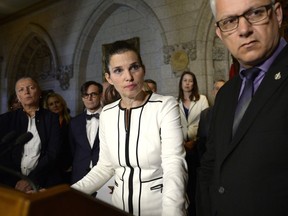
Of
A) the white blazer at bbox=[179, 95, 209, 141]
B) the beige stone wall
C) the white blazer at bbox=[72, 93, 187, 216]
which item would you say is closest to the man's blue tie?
the white blazer at bbox=[72, 93, 187, 216]

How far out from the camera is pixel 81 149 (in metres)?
2.95

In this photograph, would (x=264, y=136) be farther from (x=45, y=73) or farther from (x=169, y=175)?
(x=45, y=73)

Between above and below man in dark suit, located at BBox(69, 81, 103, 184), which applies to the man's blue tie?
above

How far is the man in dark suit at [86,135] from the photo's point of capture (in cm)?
286

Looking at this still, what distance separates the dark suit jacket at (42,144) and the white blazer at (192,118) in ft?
5.10

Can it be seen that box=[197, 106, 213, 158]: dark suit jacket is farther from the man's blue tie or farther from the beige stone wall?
the beige stone wall

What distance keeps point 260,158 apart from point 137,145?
2.24 feet

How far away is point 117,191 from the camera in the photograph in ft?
5.04

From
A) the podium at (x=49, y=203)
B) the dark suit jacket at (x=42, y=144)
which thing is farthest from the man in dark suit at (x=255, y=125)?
the dark suit jacket at (x=42, y=144)

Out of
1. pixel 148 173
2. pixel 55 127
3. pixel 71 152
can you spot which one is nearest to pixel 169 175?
pixel 148 173

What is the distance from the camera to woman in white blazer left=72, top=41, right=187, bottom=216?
141cm

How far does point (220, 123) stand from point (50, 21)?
918cm

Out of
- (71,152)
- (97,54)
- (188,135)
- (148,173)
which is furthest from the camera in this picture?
(97,54)

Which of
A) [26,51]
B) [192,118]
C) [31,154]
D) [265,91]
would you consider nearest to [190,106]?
[192,118]
